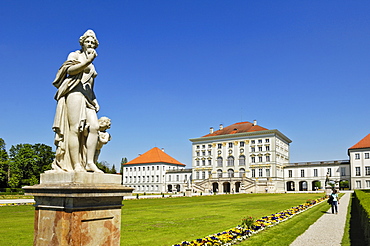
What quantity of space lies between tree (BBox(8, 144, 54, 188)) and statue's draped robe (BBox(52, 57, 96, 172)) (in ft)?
182

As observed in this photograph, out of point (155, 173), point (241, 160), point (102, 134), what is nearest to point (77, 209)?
point (102, 134)

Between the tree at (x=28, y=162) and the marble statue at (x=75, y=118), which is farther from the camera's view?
the tree at (x=28, y=162)

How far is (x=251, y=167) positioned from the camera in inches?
2867

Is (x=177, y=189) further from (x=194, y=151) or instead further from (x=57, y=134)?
(x=57, y=134)

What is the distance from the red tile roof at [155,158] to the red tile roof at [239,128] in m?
14.2

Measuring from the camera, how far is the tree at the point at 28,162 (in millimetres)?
55562

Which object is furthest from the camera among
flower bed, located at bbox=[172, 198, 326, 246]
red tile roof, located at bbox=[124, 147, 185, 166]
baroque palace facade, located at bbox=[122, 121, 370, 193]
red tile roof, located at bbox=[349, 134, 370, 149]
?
red tile roof, located at bbox=[124, 147, 185, 166]

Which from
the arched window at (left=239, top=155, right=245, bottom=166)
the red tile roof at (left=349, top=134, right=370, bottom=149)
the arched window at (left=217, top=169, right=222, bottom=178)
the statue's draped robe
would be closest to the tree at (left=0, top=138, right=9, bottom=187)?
the arched window at (left=217, top=169, right=222, bottom=178)

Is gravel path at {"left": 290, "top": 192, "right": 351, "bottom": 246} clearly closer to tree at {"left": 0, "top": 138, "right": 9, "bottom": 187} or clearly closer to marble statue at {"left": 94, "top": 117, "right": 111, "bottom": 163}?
marble statue at {"left": 94, "top": 117, "right": 111, "bottom": 163}

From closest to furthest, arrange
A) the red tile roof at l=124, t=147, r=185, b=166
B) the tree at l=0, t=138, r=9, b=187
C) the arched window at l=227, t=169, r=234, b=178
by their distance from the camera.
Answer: the tree at l=0, t=138, r=9, b=187 < the arched window at l=227, t=169, r=234, b=178 < the red tile roof at l=124, t=147, r=185, b=166

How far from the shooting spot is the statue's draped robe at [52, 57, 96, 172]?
432 cm

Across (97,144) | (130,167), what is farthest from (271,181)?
(97,144)

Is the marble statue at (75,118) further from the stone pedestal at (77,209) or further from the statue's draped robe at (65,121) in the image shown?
the stone pedestal at (77,209)

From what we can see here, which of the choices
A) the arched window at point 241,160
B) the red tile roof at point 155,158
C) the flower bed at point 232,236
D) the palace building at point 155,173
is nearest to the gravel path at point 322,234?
the flower bed at point 232,236
